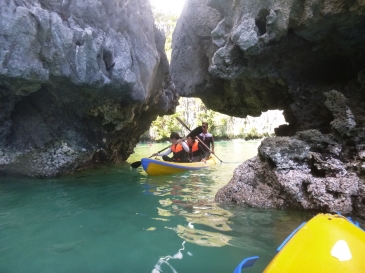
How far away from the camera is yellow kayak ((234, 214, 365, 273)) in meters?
1.69

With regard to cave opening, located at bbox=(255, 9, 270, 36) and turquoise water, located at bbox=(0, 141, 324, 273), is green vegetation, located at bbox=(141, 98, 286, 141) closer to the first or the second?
cave opening, located at bbox=(255, 9, 270, 36)

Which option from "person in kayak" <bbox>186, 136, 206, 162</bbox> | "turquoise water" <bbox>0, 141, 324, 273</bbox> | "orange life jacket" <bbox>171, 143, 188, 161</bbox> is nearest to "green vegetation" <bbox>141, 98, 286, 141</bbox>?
"person in kayak" <bbox>186, 136, 206, 162</bbox>

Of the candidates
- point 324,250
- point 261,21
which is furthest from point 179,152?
point 324,250

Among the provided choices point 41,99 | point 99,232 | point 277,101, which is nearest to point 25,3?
point 41,99

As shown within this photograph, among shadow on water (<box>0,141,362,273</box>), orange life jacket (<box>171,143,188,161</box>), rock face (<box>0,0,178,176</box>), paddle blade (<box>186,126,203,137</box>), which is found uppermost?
rock face (<box>0,0,178,176</box>)

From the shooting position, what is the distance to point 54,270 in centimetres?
238

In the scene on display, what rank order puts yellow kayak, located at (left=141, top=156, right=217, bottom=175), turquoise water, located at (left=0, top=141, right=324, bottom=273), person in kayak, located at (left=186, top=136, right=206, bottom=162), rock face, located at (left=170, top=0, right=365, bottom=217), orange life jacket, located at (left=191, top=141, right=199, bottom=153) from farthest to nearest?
orange life jacket, located at (left=191, top=141, right=199, bottom=153)
person in kayak, located at (left=186, top=136, right=206, bottom=162)
yellow kayak, located at (left=141, top=156, right=217, bottom=175)
rock face, located at (left=170, top=0, right=365, bottom=217)
turquoise water, located at (left=0, top=141, right=324, bottom=273)

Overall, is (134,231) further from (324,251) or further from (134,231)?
(324,251)

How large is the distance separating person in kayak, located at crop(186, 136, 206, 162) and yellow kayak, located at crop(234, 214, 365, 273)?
23.8 ft

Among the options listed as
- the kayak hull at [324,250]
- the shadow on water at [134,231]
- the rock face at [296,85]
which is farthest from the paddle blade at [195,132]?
the kayak hull at [324,250]

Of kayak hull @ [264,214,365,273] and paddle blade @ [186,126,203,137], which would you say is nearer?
kayak hull @ [264,214,365,273]

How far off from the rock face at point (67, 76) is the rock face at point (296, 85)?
170cm

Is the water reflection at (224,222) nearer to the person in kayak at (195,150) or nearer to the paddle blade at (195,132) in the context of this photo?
the person in kayak at (195,150)

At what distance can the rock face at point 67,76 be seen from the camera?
554 cm
